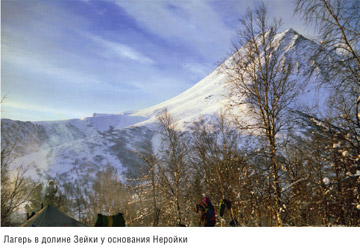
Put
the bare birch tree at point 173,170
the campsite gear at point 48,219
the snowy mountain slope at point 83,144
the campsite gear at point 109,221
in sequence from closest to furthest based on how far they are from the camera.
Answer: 1. the campsite gear at point 109,221
2. the campsite gear at point 48,219
3. the bare birch tree at point 173,170
4. the snowy mountain slope at point 83,144

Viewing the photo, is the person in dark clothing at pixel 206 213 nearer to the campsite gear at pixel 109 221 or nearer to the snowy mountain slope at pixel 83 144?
the campsite gear at pixel 109 221

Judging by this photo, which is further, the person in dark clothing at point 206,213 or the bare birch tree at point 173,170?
the bare birch tree at point 173,170

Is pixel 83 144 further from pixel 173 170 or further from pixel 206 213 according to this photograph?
pixel 206 213

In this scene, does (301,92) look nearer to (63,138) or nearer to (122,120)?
(63,138)

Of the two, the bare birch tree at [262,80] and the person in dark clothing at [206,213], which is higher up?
the bare birch tree at [262,80]

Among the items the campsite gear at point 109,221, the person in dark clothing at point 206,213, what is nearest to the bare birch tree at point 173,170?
the person in dark clothing at point 206,213

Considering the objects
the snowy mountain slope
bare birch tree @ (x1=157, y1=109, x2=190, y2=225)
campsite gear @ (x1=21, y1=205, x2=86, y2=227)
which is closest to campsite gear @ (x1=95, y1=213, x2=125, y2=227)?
campsite gear @ (x1=21, y1=205, x2=86, y2=227)

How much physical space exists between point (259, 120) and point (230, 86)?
3.83ft

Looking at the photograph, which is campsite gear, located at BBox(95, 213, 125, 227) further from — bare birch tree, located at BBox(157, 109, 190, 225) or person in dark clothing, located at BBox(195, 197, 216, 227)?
bare birch tree, located at BBox(157, 109, 190, 225)

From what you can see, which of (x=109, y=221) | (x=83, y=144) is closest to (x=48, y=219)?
(x=109, y=221)

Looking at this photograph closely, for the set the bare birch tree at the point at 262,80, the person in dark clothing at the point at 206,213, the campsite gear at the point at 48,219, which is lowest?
the campsite gear at the point at 48,219
